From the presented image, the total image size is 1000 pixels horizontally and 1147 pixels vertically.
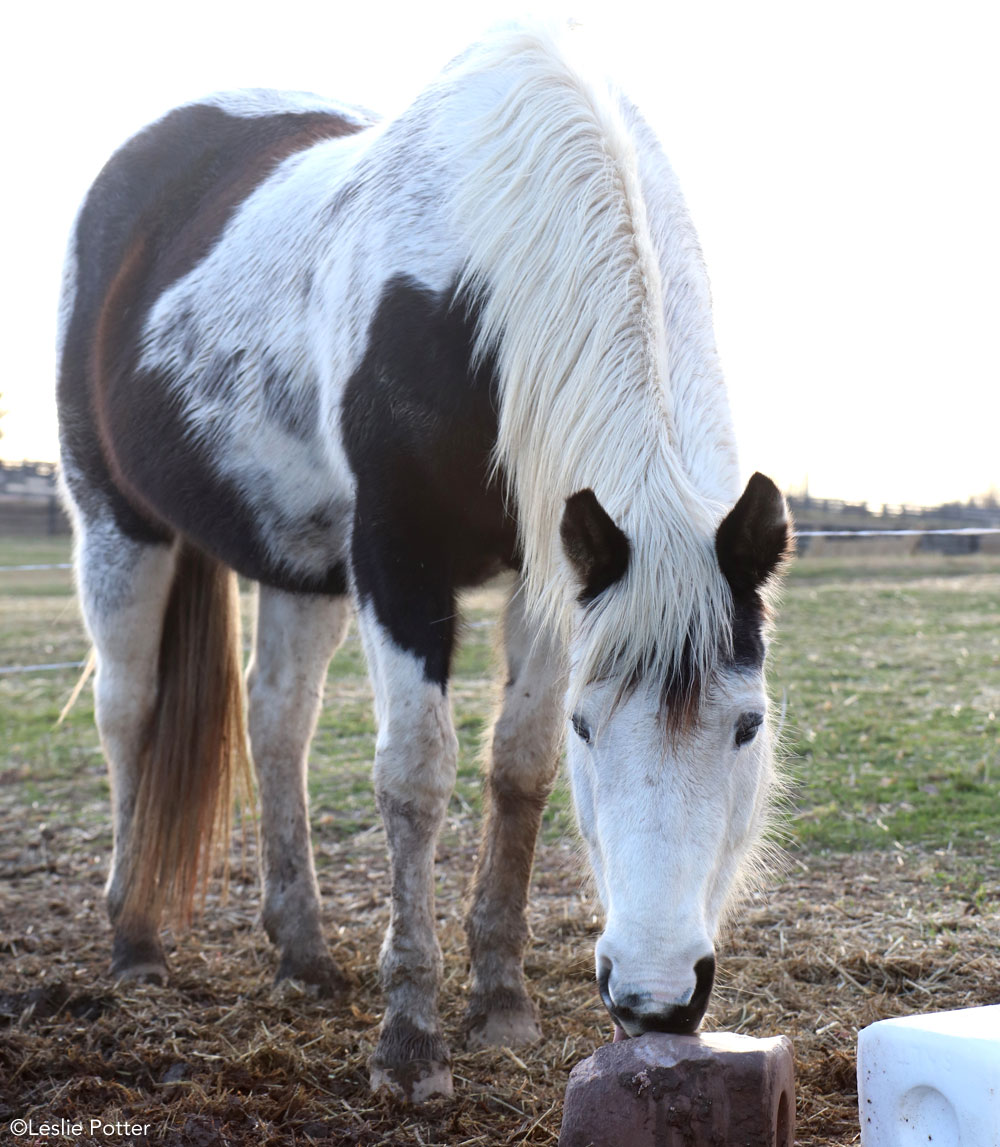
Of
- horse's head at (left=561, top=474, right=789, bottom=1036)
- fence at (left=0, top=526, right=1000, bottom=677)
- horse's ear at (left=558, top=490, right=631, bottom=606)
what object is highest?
horse's ear at (left=558, top=490, right=631, bottom=606)

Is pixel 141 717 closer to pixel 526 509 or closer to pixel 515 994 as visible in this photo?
pixel 515 994

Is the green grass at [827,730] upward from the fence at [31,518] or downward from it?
upward

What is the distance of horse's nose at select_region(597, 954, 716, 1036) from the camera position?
70.5 inches

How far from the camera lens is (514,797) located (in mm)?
3105

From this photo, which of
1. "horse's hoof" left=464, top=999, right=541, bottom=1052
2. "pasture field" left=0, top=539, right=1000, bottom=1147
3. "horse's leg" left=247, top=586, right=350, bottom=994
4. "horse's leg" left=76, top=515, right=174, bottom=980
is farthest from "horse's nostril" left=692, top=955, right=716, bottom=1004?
"horse's leg" left=76, top=515, right=174, bottom=980

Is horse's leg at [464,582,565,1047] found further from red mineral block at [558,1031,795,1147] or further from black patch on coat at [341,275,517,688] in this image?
red mineral block at [558,1031,795,1147]

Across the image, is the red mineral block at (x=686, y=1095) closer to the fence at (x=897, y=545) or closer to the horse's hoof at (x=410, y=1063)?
the horse's hoof at (x=410, y=1063)

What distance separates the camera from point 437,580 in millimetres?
2691

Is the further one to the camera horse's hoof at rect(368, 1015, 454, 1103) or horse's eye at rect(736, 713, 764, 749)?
horse's hoof at rect(368, 1015, 454, 1103)

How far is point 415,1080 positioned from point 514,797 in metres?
0.81

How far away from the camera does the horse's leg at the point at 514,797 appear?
3.01 m

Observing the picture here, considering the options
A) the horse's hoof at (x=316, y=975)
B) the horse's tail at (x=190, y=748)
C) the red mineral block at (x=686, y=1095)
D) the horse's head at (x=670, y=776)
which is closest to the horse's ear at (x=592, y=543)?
the horse's head at (x=670, y=776)

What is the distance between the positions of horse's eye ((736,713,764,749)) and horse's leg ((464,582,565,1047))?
3.22 ft

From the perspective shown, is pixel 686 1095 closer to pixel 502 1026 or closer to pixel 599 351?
pixel 502 1026
